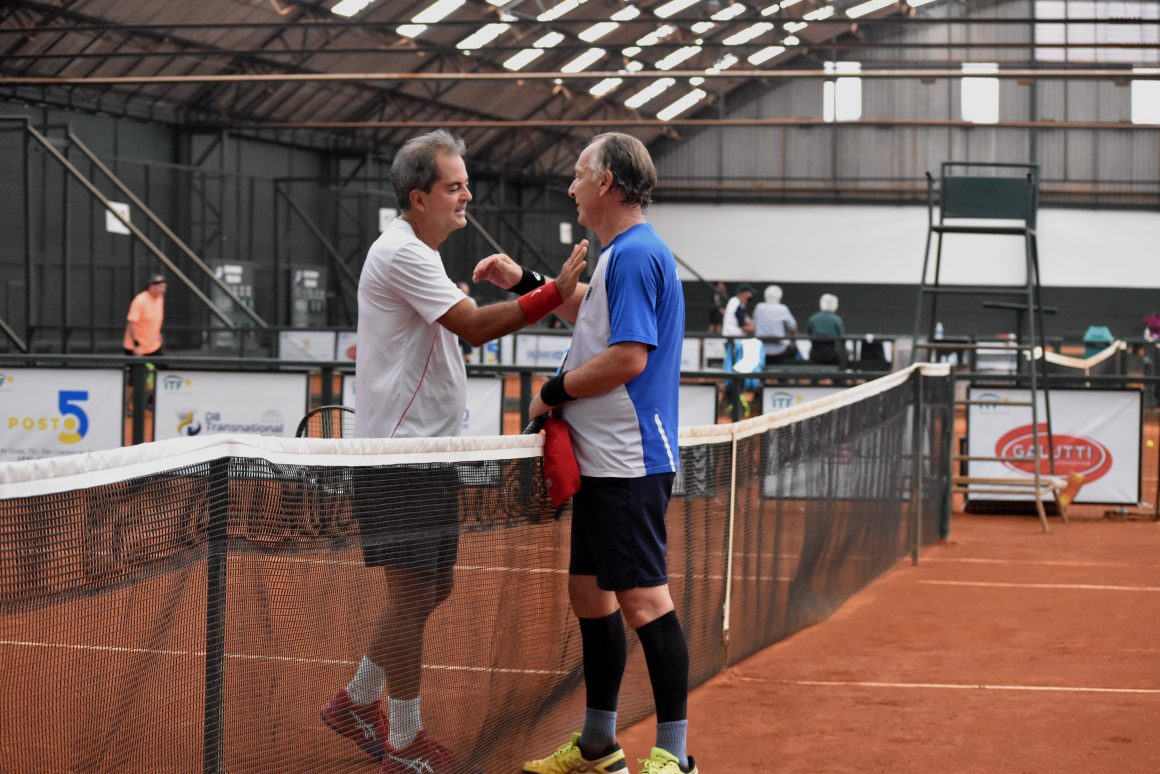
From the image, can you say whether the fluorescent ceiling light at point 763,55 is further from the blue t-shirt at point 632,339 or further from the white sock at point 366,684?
the white sock at point 366,684

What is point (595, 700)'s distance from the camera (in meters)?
4.03

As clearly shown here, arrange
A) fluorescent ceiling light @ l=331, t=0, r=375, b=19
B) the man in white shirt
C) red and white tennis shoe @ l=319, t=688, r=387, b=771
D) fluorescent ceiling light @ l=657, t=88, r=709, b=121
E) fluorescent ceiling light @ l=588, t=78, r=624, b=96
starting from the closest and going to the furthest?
red and white tennis shoe @ l=319, t=688, r=387, b=771 < the man in white shirt < fluorescent ceiling light @ l=331, t=0, r=375, b=19 < fluorescent ceiling light @ l=588, t=78, r=624, b=96 < fluorescent ceiling light @ l=657, t=88, r=709, b=121

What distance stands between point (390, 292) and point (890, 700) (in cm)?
291

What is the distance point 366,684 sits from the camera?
11.2 feet

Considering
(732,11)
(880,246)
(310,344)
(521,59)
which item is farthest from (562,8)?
(880,246)

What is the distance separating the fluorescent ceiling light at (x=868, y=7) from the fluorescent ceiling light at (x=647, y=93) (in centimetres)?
499

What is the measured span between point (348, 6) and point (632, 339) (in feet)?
76.4

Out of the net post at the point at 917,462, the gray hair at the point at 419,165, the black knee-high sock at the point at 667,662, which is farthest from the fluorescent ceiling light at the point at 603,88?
the black knee-high sock at the point at 667,662

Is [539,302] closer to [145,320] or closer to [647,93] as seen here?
[145,320]

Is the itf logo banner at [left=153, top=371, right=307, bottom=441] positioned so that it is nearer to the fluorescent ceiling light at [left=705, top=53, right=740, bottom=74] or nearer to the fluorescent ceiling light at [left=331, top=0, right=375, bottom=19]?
the fluorescent ceiling light at [left=331, top=0, right=375, bottom=19]

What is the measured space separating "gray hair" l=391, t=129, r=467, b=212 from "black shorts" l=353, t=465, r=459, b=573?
79 centimetres

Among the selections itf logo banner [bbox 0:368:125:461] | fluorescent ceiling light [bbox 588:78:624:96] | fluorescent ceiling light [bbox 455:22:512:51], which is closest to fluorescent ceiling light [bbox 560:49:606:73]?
fluorescent ceiling light [bbox 588:78:624:96]

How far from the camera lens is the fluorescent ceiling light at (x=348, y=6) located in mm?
25344

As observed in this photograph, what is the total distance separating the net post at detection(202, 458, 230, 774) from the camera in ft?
9.34
